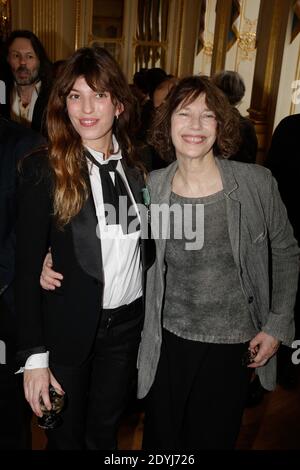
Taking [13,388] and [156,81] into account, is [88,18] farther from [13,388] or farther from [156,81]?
[13,388]

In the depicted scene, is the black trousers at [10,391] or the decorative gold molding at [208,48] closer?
the black trousers at [10,391]

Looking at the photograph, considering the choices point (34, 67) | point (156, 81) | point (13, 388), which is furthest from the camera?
point (156, 81)

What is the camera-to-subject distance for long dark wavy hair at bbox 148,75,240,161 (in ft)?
4.99

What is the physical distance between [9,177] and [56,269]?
1.09 ft

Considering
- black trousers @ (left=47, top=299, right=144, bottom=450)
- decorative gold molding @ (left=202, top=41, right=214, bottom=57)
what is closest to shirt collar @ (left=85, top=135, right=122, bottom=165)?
black trousers @ (left=47, top=299, right=144, bottom=450)

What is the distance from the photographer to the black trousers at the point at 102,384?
5.08 feet

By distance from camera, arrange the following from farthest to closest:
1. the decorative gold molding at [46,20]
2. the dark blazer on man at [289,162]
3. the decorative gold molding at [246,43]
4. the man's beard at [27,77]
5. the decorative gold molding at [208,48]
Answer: the decorative gold molding at [208,48] < the decorative gold molding at [46,20] < the decorative gold molding at [246,43] < the man's beard at [27,77] < the dark blazer on man at [289,162]

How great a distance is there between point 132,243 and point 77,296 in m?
0.25

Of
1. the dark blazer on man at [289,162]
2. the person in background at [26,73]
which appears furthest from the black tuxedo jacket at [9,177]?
the person in background at [26,73]

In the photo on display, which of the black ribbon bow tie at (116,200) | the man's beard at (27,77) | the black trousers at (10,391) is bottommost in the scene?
the black trousers at (10,391)

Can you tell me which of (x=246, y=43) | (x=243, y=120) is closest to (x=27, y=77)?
(x=243, y=120)

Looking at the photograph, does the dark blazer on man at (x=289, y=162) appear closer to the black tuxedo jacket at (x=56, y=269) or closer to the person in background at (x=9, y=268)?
the black tuxedo jacket at (x=56, y=269)
